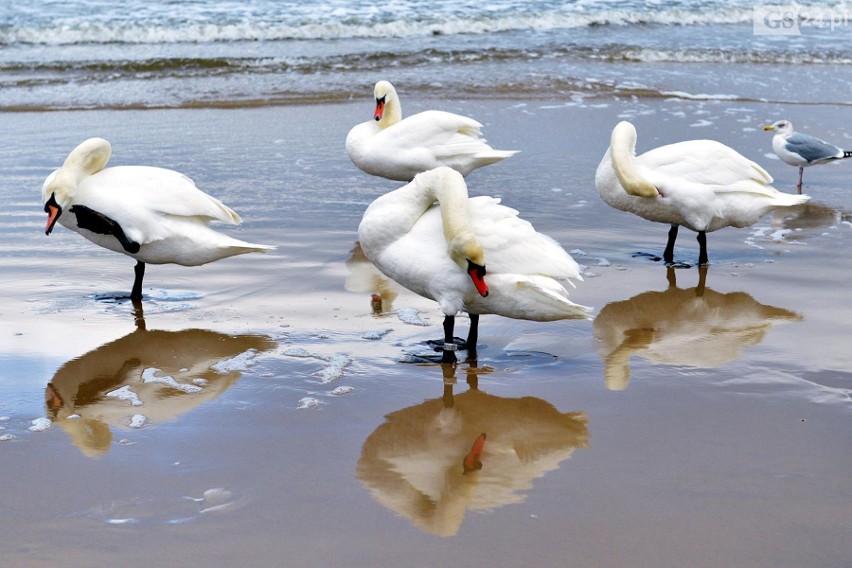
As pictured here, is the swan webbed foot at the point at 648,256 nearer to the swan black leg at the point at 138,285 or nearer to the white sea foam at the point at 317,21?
the swan black leg at the point at 138,285

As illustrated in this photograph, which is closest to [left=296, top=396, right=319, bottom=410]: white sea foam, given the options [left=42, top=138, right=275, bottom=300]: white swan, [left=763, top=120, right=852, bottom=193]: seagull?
[left=42, top=138, right=275, bottom=300]: white swan

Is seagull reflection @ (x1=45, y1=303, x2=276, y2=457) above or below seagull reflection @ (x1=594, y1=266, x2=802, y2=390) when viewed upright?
above

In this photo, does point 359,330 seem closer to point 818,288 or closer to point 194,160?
point 818,288

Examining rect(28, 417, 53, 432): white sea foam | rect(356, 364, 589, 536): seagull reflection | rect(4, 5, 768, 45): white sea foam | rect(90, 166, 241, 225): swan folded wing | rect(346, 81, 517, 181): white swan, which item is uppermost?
rect(4, 5, 768, 45): white sea foam

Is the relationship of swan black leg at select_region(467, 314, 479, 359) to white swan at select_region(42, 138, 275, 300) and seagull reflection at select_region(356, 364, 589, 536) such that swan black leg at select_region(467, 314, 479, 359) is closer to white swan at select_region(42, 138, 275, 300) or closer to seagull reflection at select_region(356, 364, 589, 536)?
seagull reflection at select_region(356, 364, 589, 536)

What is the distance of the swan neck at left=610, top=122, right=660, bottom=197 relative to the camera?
282 inches

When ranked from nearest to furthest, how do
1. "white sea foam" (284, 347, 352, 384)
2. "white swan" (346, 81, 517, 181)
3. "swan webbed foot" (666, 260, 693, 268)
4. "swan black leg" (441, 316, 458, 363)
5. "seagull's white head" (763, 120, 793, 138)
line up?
"white sea foam" (284, 347, 352, 384) < "swan black leg" (441, 316, 458, 363) < "swan webbed foot" (666, 260, 693, 268) < "white swan" (346, 81, 517, 181) < "seagull's white head" (763, 120, 793, 138)

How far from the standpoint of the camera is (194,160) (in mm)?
10648

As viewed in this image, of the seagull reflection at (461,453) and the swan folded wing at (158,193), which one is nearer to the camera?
the seagull reflection at (461,453)

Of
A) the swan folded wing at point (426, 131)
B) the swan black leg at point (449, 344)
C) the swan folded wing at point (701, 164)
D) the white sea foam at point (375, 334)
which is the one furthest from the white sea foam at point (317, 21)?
the swan black leg at point (449, 344)

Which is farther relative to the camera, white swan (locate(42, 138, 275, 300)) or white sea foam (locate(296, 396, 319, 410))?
white swan (locate(42, 138, 275, 300))

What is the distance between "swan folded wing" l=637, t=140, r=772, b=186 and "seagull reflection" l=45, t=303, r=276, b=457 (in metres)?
3.30

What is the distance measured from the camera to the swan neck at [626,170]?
717 cm

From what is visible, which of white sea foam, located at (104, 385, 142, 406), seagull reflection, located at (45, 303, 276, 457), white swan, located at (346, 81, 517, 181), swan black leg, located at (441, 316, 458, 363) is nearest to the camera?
seagull reflection, located at (45, 303, 276, 457)
